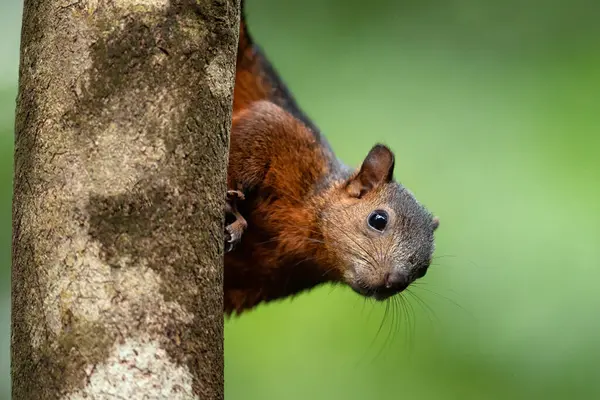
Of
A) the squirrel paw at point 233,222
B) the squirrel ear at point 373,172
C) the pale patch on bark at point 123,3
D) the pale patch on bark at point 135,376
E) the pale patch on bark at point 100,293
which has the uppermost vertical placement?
the pale patch on bark at point 123,3

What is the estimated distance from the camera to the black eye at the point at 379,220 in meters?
4.23

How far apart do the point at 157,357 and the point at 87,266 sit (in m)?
0.26

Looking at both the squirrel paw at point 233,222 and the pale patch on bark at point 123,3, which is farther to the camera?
the squirrel paw at point 233,222

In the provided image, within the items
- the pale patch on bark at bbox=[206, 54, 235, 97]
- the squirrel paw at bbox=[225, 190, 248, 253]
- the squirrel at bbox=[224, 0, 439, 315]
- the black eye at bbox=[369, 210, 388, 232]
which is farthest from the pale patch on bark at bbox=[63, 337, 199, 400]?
the black eye at bbox=[369, 210, 388, 232]

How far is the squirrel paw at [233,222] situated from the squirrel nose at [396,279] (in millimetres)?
666

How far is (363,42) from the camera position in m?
5.14

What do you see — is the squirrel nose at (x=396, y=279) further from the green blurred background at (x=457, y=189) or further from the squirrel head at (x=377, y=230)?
the green blurred background at (x=457, y=189)

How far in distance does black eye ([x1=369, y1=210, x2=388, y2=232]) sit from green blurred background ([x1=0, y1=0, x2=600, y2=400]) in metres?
0.61

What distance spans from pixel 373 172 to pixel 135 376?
103 inches

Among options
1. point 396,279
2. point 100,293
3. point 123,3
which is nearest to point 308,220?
point 396,279

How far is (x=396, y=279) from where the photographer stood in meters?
3.95

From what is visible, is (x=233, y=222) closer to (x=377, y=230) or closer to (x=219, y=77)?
(x=377, y=230)

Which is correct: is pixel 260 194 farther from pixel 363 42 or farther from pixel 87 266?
pixel 87 266

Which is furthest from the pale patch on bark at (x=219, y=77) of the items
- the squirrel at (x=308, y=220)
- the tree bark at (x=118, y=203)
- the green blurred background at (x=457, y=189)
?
the green blurred background at (x=457, y=189)
